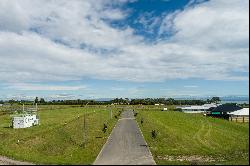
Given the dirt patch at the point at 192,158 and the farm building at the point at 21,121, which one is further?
the farm building at the point at 21,121

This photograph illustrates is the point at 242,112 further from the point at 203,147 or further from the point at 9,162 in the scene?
the point at 9,162

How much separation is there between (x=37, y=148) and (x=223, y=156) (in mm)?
21927

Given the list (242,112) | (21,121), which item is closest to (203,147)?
(242,112)

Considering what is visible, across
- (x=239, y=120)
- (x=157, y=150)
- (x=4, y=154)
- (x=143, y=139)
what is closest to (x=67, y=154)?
(x=4, y=154)

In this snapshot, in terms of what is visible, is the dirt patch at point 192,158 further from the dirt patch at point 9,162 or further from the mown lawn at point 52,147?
the dirt patch at point 9,162

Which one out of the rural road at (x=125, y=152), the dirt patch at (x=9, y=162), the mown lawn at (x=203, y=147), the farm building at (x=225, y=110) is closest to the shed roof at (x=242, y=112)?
the farm building at (x=225, y=110)

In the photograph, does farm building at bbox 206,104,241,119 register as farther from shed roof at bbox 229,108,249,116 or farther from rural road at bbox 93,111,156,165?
rural road at bbox 93,111,156,165

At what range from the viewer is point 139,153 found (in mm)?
38469

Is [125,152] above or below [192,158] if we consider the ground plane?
above

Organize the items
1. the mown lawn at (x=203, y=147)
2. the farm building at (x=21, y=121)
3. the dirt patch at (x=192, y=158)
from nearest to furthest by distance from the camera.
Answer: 1. the mown lawn at (x=203, y=147)
2. the dirt patch at (x=192, y=158)
3. the farm building at (x=21, y=121)

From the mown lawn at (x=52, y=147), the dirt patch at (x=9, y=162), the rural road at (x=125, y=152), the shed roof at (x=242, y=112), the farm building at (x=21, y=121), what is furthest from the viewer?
the farm building at (x=21, y=121)

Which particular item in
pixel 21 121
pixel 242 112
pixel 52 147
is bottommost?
pixel 52 147

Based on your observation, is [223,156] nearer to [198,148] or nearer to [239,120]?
[198,148]

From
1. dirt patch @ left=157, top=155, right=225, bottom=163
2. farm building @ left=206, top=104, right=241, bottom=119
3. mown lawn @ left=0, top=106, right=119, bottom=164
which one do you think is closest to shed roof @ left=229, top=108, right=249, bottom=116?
farm building @ left=206, top=104, right=241, bottom=119
